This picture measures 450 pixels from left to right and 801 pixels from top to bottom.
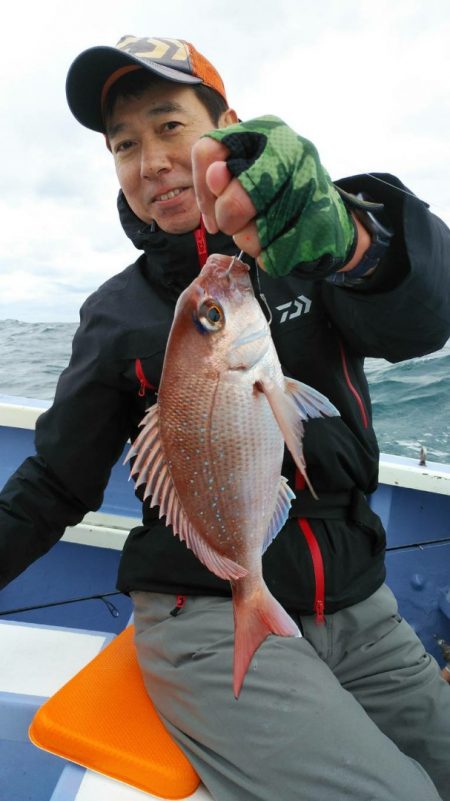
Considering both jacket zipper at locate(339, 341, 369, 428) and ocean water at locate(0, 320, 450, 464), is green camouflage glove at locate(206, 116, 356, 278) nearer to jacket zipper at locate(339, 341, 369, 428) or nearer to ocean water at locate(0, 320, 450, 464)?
jacket zipper at locate(339, 341, 369, 428)

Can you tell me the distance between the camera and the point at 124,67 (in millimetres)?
1817

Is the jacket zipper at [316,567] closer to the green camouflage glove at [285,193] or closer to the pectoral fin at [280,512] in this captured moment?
the pectoral fin at [280,512]

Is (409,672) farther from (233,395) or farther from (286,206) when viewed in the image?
(286,206)

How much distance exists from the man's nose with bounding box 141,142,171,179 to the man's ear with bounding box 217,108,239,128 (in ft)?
0.91

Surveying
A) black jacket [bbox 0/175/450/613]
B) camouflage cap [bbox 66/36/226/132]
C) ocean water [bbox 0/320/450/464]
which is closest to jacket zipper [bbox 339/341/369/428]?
black jacket [bbox 0/175/450/613]

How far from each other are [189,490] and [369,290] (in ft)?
2.34

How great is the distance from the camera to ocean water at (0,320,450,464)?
5914 mm

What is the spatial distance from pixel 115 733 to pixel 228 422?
1023 millimetres

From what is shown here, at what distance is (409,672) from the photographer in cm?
180

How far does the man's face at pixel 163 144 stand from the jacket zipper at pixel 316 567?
1.00m

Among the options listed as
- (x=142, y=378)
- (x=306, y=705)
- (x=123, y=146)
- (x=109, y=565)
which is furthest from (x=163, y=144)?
(x=109, y=565)

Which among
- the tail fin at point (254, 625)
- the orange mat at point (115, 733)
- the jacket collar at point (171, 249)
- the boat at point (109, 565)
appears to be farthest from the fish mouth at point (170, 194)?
the boat at point (109, 565)

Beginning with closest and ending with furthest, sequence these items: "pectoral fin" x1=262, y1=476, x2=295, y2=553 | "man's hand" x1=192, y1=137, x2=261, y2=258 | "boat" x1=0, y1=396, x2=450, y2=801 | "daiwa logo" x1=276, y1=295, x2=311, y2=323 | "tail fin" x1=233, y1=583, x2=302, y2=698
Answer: "man's hand" x1=192, y1=137, x2=261, y2=258 → "tail fin" x1=233, y1=583, x2=302, y2=698 → "pectoral fin" x1=262, y1=476, x2=295, y2=553 → "daiwa logo" x1=276, y1=295, x2=311, y2=323 → "boat" x1=0, y1=396, x2=450, y2=801

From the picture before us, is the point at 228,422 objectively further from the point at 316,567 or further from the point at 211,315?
the point at 316,567
